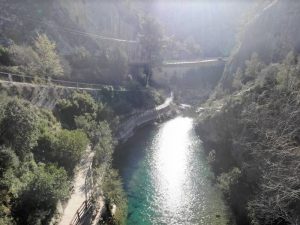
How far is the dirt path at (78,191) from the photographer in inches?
1209

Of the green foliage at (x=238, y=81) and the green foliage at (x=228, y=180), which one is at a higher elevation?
the green foliage at (x=238, y=81)

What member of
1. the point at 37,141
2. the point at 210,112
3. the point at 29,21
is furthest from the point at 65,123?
the point at 29,21

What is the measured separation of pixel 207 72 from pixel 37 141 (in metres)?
91.0

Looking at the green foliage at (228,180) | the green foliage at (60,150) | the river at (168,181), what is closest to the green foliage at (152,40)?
the river at (168,181)

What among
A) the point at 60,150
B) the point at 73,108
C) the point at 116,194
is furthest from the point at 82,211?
the point at 73,108

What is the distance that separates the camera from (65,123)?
49.9 metres

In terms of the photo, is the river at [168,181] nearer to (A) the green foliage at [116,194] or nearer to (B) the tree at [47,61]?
(A) the green foliage at [116,194]

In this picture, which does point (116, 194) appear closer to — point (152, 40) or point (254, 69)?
point (254, 69)

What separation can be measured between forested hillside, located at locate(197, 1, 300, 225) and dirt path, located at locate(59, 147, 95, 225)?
17.0m

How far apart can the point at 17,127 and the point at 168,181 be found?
22.2 meters

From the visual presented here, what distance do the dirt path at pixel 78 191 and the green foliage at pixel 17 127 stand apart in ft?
22.7

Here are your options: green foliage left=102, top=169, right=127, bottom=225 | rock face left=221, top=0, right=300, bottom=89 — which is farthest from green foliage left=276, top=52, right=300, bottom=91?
green foliage left=102, top=169, right=127, bottom=225

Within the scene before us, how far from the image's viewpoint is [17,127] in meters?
31.1

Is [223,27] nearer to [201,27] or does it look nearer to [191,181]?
[201,27]
